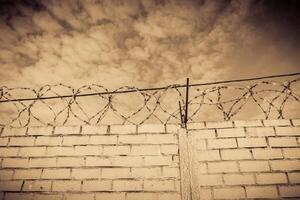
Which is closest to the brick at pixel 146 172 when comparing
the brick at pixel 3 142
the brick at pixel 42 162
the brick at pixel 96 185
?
the brick at pixel 96 185

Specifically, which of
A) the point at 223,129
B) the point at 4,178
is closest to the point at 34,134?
the point at 4,178

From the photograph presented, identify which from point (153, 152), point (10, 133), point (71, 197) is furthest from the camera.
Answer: point (10, 133)

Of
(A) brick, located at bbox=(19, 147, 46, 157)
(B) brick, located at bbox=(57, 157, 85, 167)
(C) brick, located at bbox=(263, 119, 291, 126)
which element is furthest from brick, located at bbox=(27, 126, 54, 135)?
(C) brick, located at bbox=(263, 119, 291, 126)

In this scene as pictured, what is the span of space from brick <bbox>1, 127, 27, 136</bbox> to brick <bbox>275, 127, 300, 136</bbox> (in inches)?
148

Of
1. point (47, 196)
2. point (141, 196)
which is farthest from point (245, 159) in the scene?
point (47, 196)

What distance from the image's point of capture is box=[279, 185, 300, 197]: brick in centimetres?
359

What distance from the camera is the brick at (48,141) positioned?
4145 mm

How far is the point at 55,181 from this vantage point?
12.7 ft

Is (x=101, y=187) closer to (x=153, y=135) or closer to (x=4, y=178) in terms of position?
(x=153, y=135)

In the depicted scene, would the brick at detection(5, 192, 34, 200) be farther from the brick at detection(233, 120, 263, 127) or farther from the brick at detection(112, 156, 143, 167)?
the brick at detection(233, 120, 263, 127)

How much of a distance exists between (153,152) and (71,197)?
1.26m

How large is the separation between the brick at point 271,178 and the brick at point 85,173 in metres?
2.17

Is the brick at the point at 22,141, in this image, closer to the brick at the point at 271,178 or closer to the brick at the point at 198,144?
the brick at the point at 198,144

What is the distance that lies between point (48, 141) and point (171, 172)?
187 centimetres
